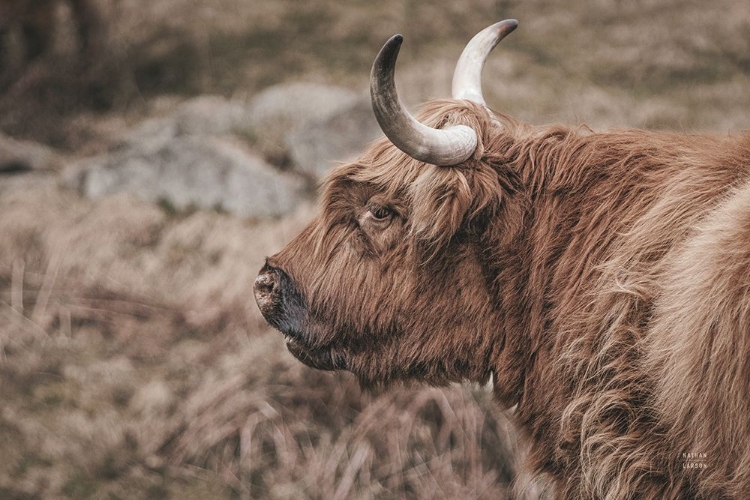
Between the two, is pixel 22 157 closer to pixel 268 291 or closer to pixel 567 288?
pixel 268 291

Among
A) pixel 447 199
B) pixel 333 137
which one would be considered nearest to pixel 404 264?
pixel 447 199

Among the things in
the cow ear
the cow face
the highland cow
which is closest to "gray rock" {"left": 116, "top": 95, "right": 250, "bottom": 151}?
the cow face

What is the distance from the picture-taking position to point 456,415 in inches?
197

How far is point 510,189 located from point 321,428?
9.41 ft

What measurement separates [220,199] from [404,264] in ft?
19.0

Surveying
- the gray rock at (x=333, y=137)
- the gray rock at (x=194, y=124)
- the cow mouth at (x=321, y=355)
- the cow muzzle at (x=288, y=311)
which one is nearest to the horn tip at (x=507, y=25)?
the cow muzzle at (x=288, y=311)

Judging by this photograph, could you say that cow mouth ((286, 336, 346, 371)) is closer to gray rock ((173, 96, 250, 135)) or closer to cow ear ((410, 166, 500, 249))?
cow ear ((410, 166, 500, 249))

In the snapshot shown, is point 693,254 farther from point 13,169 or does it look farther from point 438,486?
point 13,169

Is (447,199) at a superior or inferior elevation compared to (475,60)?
inferior

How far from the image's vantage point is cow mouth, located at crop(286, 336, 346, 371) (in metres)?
3.01

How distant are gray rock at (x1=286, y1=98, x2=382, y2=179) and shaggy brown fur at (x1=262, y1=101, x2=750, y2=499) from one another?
5.49 m

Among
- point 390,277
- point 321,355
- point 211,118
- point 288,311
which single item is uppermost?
point 211,118

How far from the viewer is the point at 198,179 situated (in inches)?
331

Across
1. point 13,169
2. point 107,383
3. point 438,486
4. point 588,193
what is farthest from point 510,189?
point 13,169
